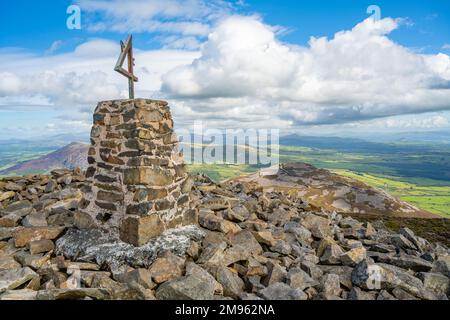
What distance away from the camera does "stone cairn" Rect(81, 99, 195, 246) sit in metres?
8.18

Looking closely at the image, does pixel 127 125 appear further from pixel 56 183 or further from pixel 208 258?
pixel 56 183

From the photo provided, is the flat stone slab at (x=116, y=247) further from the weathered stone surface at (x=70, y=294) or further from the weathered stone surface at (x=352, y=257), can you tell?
the weathered stone surface at (x=352, y=257)

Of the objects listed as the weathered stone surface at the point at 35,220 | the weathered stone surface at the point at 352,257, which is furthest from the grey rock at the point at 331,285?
the weathered stone surface at the point at 35,220

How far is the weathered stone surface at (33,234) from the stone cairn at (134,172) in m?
1.01

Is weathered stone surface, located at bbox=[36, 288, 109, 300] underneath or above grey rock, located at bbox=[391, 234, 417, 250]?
above

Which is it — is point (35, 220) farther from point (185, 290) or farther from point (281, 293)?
point (281, 293)

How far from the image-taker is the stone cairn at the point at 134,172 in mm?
8180

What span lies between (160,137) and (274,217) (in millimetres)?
5864

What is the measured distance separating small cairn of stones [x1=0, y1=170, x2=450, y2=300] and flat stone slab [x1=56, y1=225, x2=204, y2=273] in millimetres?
25

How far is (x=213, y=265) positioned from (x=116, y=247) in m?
2.47

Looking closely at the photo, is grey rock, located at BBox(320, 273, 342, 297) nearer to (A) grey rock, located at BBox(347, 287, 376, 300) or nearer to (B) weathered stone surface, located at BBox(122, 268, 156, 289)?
(A) grey rock, located at BBox(347, 287, 376, 300)

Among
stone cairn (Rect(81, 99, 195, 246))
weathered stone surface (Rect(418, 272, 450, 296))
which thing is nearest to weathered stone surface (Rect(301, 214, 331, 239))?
weathered stone surface (Rect(418, 272, 450, 296))
